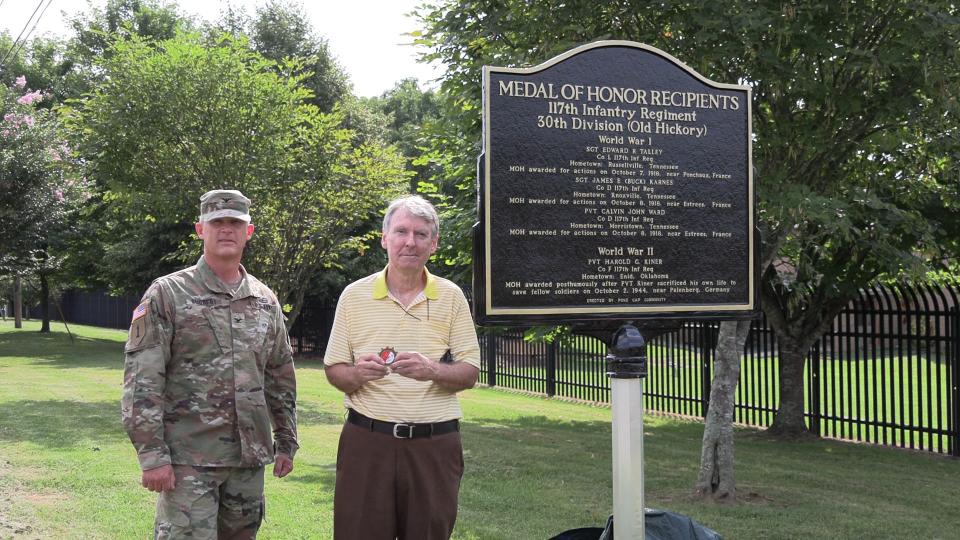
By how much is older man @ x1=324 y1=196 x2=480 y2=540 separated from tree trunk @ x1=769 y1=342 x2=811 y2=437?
9754 millimetres

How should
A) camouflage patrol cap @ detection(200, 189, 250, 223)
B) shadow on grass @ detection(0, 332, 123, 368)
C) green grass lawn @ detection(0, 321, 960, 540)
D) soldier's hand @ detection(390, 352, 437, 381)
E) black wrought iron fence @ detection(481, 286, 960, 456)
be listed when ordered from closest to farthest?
soldier's hand @ detection(390, 352, 437, 381) < camouflage patrol cap @ detection(200, 189, 250, 223) < green grass lawn @ detection(0, 321, 960, 540) < black wrought iron fence @ detection(481, 286, 960, 456) < shadow on grass @ detection(0, 332, 123, 368)

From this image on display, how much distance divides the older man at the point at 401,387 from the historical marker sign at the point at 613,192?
28cm

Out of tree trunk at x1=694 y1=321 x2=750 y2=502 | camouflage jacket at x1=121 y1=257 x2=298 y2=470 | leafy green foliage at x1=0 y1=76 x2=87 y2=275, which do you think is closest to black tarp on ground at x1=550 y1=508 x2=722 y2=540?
camouflage jacket at x1=121 y1=257 x2=298 y2=470

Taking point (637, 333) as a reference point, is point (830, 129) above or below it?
above

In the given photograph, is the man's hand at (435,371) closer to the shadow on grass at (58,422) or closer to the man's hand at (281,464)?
the man's hand at (281,464)

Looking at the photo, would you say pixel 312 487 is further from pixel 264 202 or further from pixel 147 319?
pixel 264 202

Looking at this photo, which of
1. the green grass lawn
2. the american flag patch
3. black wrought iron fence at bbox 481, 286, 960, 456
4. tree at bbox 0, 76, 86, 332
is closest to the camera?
the american flag patch

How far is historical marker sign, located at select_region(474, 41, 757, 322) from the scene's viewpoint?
4199mm

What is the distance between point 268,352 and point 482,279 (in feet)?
3.55

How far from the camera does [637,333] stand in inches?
169

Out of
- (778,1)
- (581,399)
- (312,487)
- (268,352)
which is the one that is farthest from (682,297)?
(581,399)

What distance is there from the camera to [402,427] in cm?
377

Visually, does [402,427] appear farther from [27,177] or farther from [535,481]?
[27,177]

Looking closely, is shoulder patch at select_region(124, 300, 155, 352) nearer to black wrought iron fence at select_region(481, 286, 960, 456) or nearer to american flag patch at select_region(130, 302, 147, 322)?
american flag patch at select_region(130, 302, 147, 322)
